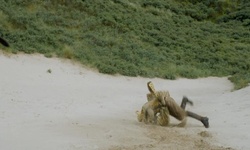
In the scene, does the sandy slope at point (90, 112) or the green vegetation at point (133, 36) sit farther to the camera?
the green vegetation at point (133, 36)

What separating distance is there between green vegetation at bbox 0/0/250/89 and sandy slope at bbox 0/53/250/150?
1750mm

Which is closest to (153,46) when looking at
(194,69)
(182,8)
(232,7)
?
(194,69)

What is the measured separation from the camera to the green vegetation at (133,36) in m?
21.3

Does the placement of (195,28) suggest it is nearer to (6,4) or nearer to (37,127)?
(6,4)

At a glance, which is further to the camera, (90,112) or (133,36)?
(133,36)

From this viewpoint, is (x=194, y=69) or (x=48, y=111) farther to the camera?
(x=194, y=69)

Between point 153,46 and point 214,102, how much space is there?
1267cm

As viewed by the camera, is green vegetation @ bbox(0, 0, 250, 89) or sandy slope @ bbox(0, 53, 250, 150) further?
green vegetation @ bbox(0, 0, 250, 89)

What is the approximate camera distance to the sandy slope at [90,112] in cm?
869

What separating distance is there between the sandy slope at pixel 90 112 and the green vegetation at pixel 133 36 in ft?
5.74

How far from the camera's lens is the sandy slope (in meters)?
8.69

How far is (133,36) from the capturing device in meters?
27.7

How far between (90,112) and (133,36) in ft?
52.3

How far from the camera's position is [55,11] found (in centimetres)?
2662
